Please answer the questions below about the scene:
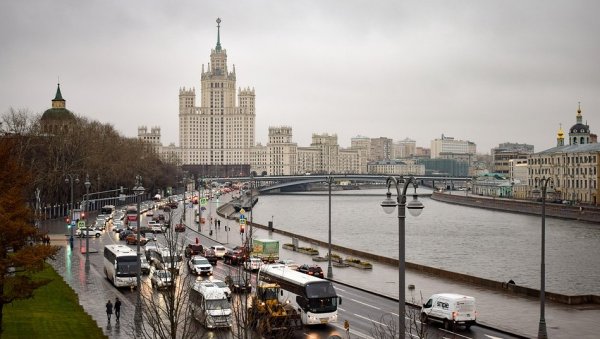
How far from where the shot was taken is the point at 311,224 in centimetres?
8575

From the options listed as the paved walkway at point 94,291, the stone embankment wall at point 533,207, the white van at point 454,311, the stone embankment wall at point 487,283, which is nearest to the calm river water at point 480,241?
the stone embankment wall at point 533,207

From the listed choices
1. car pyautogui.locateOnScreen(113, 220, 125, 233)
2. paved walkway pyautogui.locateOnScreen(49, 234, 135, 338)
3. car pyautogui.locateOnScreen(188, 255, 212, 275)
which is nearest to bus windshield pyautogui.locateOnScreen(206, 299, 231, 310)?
paved walkway pyautogui.locateOnScreen(49, 234, 135, 338)

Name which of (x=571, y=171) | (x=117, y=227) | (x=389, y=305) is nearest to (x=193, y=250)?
(x=389, y=305)

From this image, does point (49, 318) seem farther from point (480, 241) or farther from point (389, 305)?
point (480, 241)

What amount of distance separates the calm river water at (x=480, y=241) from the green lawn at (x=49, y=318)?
2577 centimetres

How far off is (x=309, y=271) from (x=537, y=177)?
94.1 m

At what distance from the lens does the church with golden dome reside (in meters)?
102

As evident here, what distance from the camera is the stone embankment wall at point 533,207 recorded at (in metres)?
87.3

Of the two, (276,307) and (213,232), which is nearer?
(276,307)

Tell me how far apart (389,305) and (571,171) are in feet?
288

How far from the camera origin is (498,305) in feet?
94.4

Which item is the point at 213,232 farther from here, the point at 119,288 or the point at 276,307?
the point at 276,307

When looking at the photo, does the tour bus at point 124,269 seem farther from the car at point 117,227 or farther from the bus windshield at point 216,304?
the car at point 117,227

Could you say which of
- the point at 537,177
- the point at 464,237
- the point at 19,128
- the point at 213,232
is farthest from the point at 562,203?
the point at 19,128
